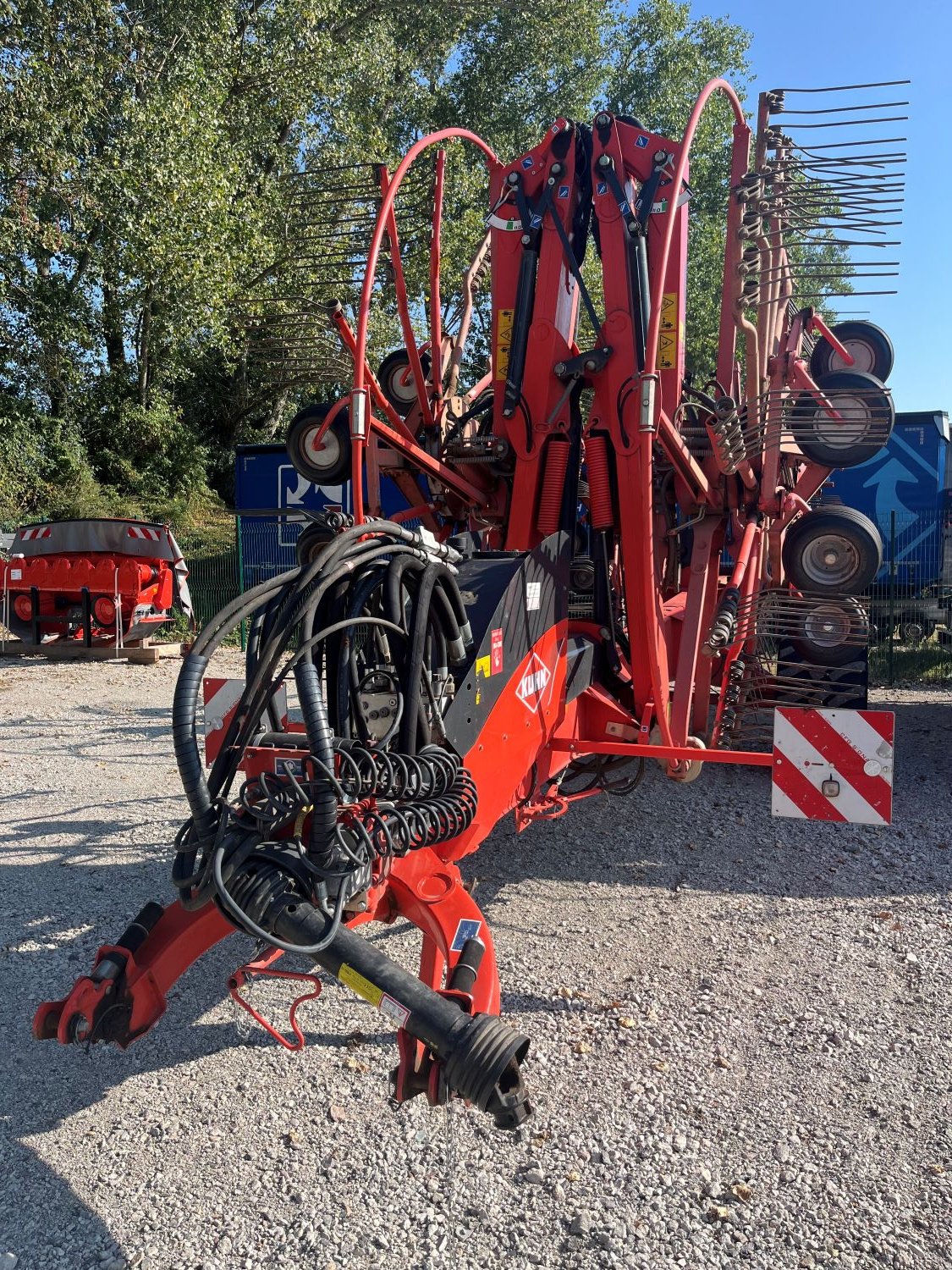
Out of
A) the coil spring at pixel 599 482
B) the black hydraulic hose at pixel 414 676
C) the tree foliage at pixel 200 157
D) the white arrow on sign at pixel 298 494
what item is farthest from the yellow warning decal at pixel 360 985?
the white arrow on sign at pixel 298 494

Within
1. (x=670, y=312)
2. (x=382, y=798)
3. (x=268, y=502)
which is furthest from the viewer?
(x=268, y=502)

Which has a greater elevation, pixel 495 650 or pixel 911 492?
pixel 911 492

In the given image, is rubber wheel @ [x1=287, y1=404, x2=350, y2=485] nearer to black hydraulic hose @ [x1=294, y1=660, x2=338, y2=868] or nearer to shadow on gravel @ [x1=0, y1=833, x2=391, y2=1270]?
shadow on gravel @ [x1=0, y1=833, x2=391, y2=1270]

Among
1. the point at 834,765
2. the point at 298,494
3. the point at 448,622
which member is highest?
the point at 298,494

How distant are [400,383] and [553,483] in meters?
1.36

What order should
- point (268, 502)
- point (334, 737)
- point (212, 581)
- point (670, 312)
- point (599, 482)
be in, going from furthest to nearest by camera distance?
point (212, 581) → point (268, 502) → point (670, 312) → point (599, 482) → point (334, 737)

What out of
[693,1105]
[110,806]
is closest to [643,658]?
[693,1105]

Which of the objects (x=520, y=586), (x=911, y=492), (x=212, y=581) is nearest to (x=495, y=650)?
(x=520, y=586)

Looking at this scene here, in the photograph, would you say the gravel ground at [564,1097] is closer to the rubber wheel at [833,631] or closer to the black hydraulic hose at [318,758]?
the black hydraulic hose at [318,758]

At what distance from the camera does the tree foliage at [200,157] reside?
15367 mm

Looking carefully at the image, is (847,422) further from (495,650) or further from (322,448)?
(322,448)

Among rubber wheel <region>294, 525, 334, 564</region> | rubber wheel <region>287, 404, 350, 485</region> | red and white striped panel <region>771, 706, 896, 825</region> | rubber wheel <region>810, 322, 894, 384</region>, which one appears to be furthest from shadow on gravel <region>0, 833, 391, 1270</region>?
rubber wheel <region>810, 322, 894, 384</region>

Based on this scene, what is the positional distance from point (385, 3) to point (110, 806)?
22068 mm

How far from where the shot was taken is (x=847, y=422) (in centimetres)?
440
